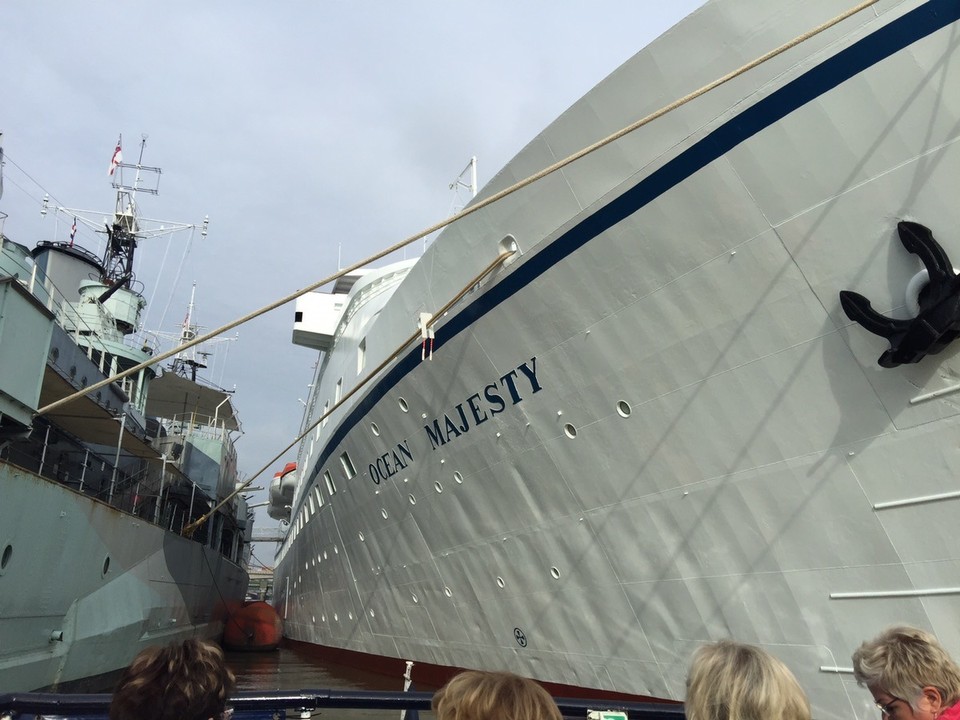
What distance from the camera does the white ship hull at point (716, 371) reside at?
4695 mm

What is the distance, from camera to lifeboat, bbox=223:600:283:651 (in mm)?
23891

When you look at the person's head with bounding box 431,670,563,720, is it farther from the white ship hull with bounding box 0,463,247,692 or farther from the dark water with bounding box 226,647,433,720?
the white ship hull with bounding box 0,463,247,692

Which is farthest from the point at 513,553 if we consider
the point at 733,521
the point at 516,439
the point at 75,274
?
the point at 75,274

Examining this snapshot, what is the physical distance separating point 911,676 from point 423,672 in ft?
28.5

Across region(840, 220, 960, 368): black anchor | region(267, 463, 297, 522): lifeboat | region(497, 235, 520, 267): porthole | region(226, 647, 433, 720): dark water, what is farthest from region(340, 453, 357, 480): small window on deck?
region(267, 463, 297, 522): lifeboat

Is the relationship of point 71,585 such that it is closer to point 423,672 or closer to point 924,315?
point 423,672

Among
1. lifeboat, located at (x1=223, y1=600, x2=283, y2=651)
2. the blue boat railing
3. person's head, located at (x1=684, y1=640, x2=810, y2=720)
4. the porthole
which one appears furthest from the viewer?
lifeboat, located at (x1=223, y1=600, x2=283, y2=651)

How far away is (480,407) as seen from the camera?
7.66 m

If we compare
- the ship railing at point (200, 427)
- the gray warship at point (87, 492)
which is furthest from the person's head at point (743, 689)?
the ship railing at point (200, 427)

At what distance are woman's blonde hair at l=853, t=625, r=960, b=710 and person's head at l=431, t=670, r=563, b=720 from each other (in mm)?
1221

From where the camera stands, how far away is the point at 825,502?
16.7 feet

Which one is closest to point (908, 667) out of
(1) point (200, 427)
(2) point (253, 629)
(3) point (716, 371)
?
(3) point (716, 371)

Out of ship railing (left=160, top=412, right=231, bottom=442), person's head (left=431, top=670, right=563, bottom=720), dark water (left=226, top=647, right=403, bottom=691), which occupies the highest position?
ship railing (left=160, top=412, right=231, bottom=442)

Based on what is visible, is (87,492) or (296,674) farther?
(296,674)
